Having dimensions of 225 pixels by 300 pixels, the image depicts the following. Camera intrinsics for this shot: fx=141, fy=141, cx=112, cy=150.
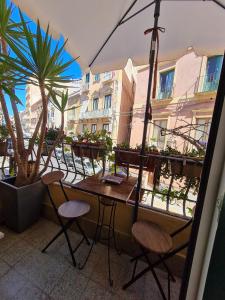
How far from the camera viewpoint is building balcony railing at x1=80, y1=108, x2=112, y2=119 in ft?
28.0

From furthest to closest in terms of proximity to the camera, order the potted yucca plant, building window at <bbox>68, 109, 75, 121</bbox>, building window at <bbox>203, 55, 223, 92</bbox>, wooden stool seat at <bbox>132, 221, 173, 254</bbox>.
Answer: building window at <bbox>68, 109, 75, 121</bbox> → building window at <bbox>203, 55, 223, 92</bbox> → the potted yucca plant → wooden stool seat at <bbox>132, 221, 173, 254</bbox>

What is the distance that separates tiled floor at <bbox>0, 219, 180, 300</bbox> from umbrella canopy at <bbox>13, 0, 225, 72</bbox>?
87.1 inches

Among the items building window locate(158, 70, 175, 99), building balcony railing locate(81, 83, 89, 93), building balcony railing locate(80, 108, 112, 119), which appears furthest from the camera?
building balcony railing locate(81, 83, 89, 93)

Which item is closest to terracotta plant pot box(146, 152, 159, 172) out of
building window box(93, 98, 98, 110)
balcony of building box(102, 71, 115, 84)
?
balcony of building box(102, 71, 115, 84)

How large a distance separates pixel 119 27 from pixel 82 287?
245 centimetres

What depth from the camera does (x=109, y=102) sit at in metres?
8.85

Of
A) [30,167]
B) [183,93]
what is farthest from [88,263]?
[183,93]

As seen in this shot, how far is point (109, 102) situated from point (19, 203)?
813 cm

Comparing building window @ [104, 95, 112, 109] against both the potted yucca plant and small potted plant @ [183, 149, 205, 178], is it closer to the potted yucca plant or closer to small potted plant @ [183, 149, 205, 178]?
the potted yucca plant

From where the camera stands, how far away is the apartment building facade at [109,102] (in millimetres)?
8227

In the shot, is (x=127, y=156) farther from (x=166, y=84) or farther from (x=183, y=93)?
(x=166, y=84)

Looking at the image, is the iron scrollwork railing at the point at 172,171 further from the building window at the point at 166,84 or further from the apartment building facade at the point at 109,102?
the apartment building facade at the point at 109,102

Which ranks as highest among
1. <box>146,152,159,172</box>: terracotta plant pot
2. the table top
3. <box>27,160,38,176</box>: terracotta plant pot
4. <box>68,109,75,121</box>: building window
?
<box>68,109,75,121</box>: building window

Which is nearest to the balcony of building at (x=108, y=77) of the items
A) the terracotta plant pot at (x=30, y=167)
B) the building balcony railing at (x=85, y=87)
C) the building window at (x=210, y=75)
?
the building balcony railing at (x=85, y=87)
